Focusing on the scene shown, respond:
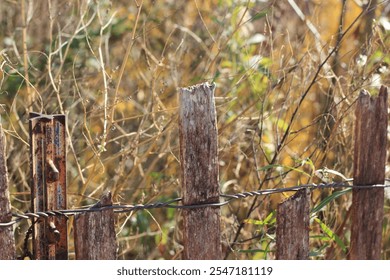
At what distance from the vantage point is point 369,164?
2.08 metres

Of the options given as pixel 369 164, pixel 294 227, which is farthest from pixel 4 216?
pixel 369 164

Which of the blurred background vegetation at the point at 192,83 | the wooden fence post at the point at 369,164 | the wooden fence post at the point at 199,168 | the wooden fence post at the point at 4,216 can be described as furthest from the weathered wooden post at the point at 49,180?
the wooden fence post at the point at 369,164

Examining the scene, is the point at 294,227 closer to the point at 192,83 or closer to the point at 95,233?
the point at 95,233

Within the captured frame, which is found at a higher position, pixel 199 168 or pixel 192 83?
pixel 192 83

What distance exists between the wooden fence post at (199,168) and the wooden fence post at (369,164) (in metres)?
0.41

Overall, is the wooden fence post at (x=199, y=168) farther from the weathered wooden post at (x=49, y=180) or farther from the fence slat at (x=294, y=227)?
the weathered wooden post at (x=49, y=180)

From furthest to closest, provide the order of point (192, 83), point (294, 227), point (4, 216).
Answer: point (192, 83) → point (294, 227) → point (4, 216)

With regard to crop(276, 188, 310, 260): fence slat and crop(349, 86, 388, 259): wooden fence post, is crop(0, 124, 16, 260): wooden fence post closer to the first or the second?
crop(276, 188, 310, 260): fence slat

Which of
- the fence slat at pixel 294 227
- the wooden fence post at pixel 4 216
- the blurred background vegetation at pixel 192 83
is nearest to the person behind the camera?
the wooden fence post at pixel 4 216

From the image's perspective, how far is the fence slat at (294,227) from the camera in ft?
6.55

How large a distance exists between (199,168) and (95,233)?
0.98ft

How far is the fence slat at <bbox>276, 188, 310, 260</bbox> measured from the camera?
2.00 m

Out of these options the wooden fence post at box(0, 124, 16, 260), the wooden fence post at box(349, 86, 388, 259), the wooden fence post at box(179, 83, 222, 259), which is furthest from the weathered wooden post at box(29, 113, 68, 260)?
the wooden fence post at box(349, 86, 388, 259)

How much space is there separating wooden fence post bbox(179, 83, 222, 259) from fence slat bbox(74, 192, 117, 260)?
192 mm
